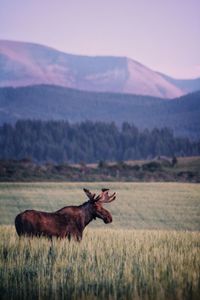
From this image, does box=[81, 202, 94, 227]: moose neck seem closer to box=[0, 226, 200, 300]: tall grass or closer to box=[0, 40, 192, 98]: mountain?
box=[0, 226, 200, 300]: tall grass

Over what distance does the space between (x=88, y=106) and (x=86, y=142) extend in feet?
162

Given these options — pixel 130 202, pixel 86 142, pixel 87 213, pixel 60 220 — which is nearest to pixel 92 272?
pixel 60 220

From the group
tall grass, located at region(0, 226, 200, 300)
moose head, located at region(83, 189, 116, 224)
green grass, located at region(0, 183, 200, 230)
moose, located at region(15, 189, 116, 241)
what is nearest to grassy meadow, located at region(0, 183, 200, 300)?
tall grass, located at region(0, 226, 200, 300)

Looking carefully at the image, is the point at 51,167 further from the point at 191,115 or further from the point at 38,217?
the point at 191,115

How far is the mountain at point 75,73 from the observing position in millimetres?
106812

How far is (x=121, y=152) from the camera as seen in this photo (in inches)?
2842

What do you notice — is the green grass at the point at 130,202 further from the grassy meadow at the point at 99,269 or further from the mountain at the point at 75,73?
the mountain at the point at 75,73

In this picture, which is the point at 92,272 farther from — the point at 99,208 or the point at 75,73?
the point at 75,73

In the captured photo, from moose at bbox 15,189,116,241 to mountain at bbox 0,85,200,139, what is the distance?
3262 inches

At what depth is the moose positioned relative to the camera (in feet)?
41.7

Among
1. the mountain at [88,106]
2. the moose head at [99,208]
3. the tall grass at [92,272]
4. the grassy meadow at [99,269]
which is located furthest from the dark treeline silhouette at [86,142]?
the tall grass at [92,272]

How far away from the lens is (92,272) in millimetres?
9102

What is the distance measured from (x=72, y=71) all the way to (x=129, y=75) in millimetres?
13467

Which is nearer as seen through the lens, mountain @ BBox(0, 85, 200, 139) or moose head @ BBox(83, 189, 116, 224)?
moose head @ BBox(83, 189, 116, 224)
